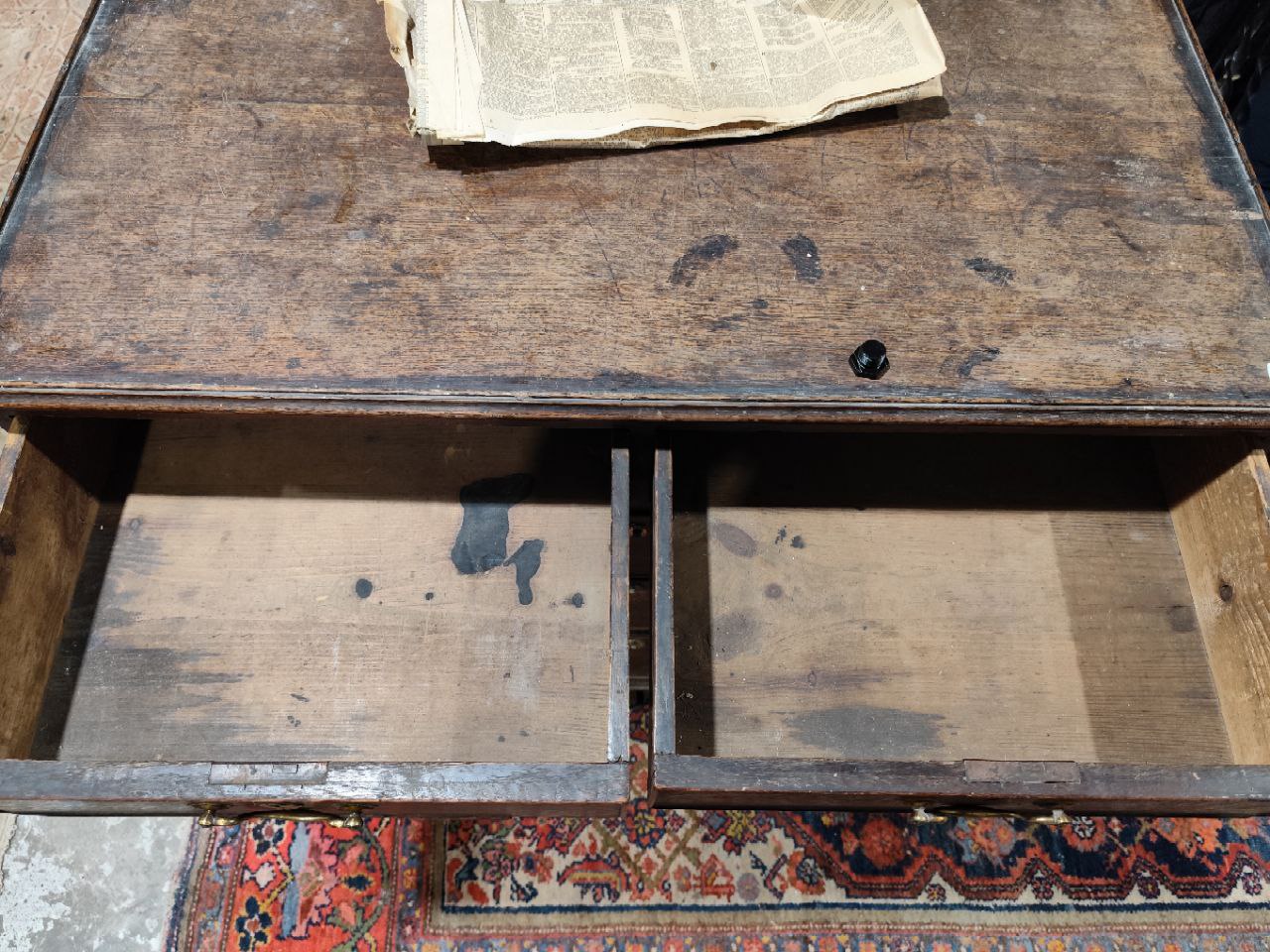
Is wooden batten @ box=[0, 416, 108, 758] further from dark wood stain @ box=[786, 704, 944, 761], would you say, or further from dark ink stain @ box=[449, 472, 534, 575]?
dark wood stain @ box=[786, 704, 944, 761]

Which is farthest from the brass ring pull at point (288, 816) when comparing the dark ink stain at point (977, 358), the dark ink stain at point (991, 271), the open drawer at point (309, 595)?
the dark ink stain at point (991, 271)

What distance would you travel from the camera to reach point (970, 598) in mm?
1015

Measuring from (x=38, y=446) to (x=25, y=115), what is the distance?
1.22 metres

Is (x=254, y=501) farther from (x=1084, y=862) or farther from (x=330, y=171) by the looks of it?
(x=1084, y=862)

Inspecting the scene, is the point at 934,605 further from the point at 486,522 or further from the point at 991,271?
the point at 486,522

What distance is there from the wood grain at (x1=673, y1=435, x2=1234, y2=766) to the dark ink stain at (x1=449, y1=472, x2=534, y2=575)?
21cm

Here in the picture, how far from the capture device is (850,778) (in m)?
0.76

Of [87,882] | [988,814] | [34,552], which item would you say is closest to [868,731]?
[988,814]

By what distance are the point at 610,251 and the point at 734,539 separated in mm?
380

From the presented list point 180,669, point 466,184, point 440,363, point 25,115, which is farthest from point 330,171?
point 25,115

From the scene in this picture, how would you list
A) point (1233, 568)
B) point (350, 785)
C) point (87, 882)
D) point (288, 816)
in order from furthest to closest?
point (87, 882)
point (1233, 568)
point (288, 816)
point (350, 785)

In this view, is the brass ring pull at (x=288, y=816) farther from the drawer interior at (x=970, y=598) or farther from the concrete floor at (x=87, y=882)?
the concrete floor at (x=87, y=882)

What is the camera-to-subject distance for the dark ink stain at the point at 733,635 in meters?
0.97

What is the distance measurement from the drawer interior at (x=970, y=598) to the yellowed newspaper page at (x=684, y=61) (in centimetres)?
40
